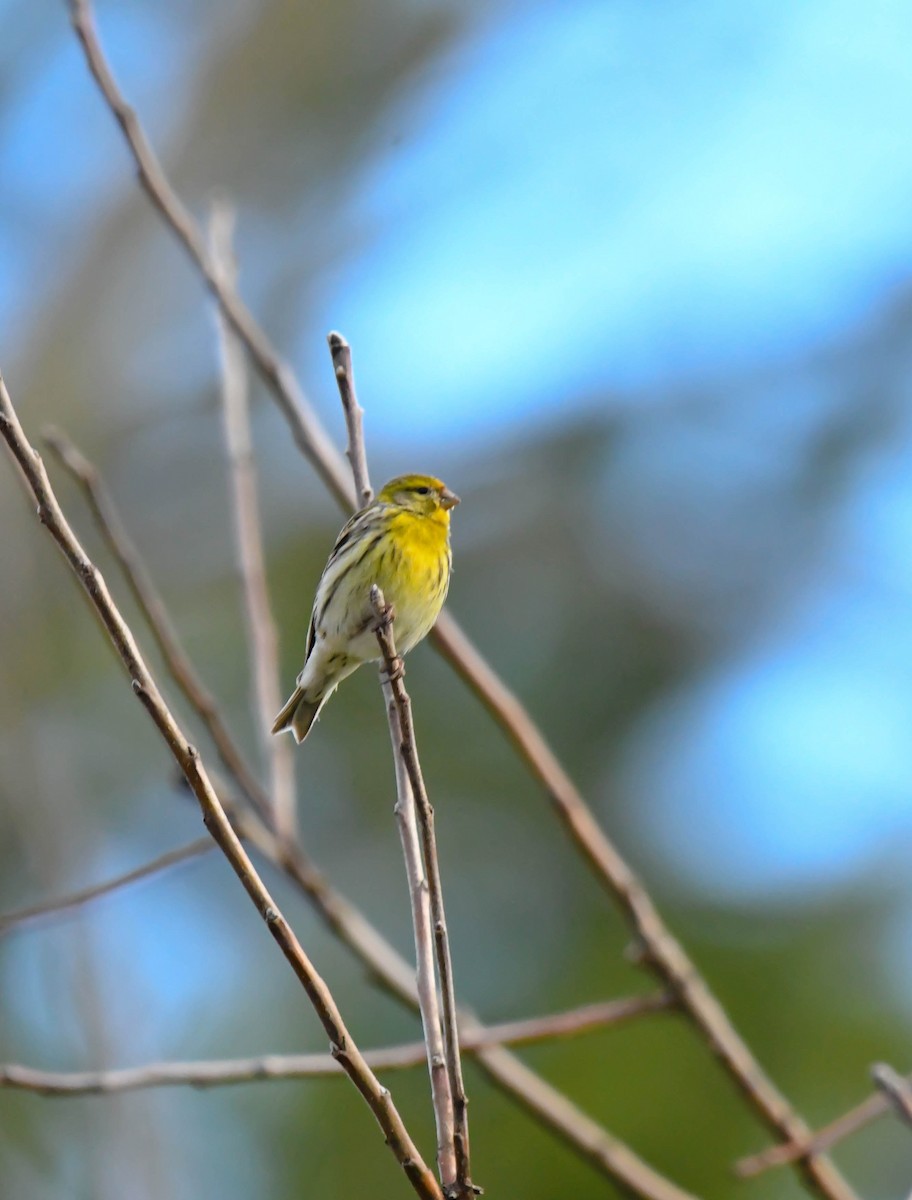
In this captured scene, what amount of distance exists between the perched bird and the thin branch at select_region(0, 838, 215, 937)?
3.65 ft

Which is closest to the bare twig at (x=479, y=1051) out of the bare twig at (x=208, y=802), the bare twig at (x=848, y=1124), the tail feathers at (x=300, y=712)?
the bare twig at (x=848, y=1124)

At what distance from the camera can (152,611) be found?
2652 mm

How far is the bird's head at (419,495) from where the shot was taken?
3943mm

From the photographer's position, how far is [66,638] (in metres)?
9.74

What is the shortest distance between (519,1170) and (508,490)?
14.0 ft

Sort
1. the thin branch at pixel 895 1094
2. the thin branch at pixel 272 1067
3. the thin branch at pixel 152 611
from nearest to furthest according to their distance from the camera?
the thin branch at pixel 895 1094 → the thin branch at pixel 272 1067 → the thin branch at pixel 152 611

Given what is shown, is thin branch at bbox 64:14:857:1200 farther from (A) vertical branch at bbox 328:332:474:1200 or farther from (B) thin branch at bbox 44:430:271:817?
(A) vertical branch at bbox 328:332:474:1200

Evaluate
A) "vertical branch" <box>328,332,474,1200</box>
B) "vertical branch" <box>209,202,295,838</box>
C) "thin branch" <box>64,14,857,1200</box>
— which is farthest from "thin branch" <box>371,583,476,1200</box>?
"vertical branch" <box>209,202,295,838</box>

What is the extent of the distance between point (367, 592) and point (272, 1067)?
5.09 feet

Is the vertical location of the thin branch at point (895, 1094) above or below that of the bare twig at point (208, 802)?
below

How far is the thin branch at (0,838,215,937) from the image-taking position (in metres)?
2.25

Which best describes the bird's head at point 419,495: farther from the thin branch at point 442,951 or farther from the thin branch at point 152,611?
the thin branch at point 442,951

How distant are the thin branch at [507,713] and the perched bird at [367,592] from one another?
737mm

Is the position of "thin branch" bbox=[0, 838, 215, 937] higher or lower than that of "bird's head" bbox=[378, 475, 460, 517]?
lower
